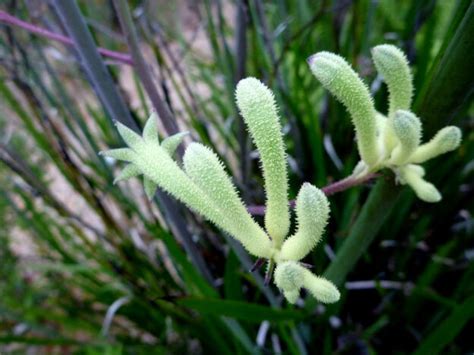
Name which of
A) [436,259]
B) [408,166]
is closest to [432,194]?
[408,166]

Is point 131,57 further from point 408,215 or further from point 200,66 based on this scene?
point 200,66

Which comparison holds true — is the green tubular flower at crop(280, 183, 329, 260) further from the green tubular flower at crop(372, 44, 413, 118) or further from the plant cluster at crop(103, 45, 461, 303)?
the green tubular flower at crop(372, 44, 413, 118)

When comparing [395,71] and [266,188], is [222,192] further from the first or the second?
[395,71]

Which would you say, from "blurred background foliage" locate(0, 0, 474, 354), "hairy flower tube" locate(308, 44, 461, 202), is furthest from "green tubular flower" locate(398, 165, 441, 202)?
"blurred background foliage" locate(0, 0, 474, 354)

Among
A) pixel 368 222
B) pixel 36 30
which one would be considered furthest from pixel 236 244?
pixel 36 30

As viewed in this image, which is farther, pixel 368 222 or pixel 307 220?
pixel 368 222

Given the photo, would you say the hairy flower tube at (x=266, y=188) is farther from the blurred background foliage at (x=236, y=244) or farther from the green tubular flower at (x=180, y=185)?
the blurred background foliage at (x=236, y=244)
